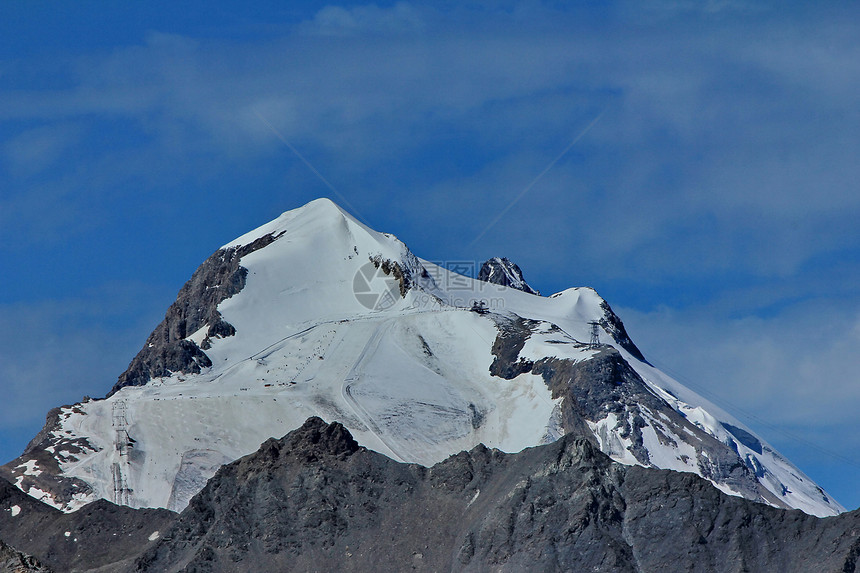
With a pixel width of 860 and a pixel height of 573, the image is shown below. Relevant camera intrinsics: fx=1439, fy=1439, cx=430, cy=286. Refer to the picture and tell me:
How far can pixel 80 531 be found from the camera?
13100 cm

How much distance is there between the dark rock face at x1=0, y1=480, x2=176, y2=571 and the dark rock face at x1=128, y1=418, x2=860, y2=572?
5935mm

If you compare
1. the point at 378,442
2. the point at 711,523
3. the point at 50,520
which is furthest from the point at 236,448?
the point at 711,523

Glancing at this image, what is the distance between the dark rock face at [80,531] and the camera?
127 metres

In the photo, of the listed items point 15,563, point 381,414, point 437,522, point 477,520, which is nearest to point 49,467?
point 381,414

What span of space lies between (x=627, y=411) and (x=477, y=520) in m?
56.4

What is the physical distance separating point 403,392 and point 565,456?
63.6 metres

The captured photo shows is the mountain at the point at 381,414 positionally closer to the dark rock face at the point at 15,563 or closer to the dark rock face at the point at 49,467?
the dark rock face at the point at 49,467

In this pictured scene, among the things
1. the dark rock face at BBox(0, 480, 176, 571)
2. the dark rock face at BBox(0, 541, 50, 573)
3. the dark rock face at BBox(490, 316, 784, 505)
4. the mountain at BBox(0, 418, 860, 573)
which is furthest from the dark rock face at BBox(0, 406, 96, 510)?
the dark rock face at BBox(0, 541, 50, 573)

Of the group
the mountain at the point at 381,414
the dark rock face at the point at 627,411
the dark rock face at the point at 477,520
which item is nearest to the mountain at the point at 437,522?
the dark rock face at the point at 477,520

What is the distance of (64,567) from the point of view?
12619 cm

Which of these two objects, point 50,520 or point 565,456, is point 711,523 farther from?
point 50,520

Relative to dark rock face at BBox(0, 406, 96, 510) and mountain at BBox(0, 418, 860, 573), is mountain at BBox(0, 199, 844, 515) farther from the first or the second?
mountain at BBox(0, 418, 860, 573)

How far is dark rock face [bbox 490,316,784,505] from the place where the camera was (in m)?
167

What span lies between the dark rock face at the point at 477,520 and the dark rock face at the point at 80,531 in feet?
19.5
